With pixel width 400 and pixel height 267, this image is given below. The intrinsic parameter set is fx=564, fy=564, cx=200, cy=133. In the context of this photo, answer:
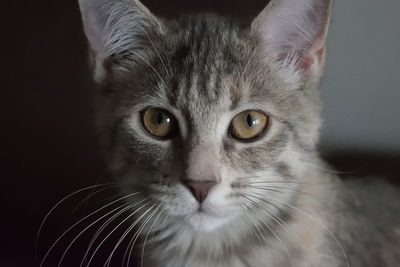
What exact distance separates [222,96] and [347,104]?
2.03ft

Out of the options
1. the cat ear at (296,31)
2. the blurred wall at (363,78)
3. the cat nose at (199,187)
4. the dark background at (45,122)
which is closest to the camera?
the cat nose at (199,187)

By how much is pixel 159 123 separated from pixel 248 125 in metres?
0.18

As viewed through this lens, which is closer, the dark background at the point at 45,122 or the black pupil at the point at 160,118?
the black pupil at the point at 160,118

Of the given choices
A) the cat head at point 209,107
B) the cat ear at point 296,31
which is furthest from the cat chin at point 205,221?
the cat ear at point 296,31

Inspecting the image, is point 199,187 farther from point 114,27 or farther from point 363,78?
point 363,78

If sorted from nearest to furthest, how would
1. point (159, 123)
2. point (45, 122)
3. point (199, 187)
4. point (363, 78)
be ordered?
point (199, 187) < point (159, 123) < point (363, 78) < point (45, 122)

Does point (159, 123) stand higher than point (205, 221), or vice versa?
point (159, 123)

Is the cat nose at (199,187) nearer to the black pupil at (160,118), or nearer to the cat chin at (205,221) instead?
the cat chin at (205,221)

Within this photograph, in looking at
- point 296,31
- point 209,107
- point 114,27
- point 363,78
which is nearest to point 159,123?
point 209,107

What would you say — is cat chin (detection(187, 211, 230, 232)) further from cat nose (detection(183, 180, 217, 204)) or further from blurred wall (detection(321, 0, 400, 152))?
blurred wall (detection(321, 0, 400, 152))

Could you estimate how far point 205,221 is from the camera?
108cm

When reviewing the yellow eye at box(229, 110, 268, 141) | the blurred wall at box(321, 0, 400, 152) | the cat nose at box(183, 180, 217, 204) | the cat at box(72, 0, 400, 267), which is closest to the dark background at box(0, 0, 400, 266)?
the blurred wall at box(321, 0, 400, 152)

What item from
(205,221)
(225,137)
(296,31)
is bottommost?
(205,221)

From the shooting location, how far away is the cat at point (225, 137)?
42.5 inches
